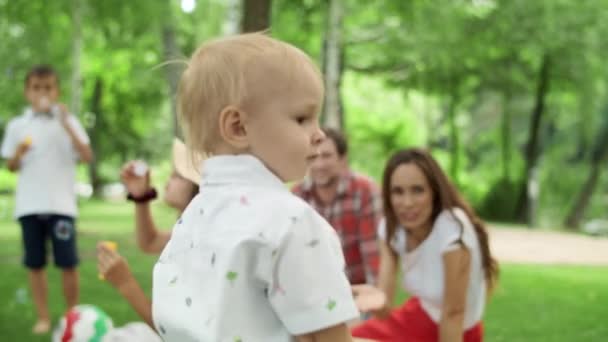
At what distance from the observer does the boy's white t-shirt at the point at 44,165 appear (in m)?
6.36

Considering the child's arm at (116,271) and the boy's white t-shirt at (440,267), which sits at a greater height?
the child's arm at (116,271)

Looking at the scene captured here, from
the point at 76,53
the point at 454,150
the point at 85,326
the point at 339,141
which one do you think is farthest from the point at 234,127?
the point at 454,150

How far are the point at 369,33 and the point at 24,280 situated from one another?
14634 mm

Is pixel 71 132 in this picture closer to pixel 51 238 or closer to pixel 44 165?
pixel 44 165

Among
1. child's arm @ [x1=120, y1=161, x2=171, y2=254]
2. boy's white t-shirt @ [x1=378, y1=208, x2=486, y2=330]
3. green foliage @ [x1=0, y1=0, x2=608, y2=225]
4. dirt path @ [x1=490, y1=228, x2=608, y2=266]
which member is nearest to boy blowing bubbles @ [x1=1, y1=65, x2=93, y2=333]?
child's arm @ [x1=120, y1=161, x2=171, y2=254]

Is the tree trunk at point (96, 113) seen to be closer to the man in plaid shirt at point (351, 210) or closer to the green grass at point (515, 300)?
the green grass at point (515, 300)

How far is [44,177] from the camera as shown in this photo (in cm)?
638

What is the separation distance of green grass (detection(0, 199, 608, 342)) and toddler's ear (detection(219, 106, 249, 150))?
480cm

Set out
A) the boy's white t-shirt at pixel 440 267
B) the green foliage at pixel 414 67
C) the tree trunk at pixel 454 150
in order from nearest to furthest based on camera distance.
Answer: the boy's white t-shirt at pixel 440 267 < the green foliage at pixel 414 67 < the tree trunk at pixel 454 150

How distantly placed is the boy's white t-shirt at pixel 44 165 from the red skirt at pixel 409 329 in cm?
308

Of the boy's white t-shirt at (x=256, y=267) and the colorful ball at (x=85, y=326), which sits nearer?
the boy's white t-shirt at (x=256, y=267)

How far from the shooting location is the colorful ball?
4016mm

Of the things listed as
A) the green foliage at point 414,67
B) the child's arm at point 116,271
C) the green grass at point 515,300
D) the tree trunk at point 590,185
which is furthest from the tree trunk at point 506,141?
the child's arm at point 116,271

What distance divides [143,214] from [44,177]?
9.12ft
